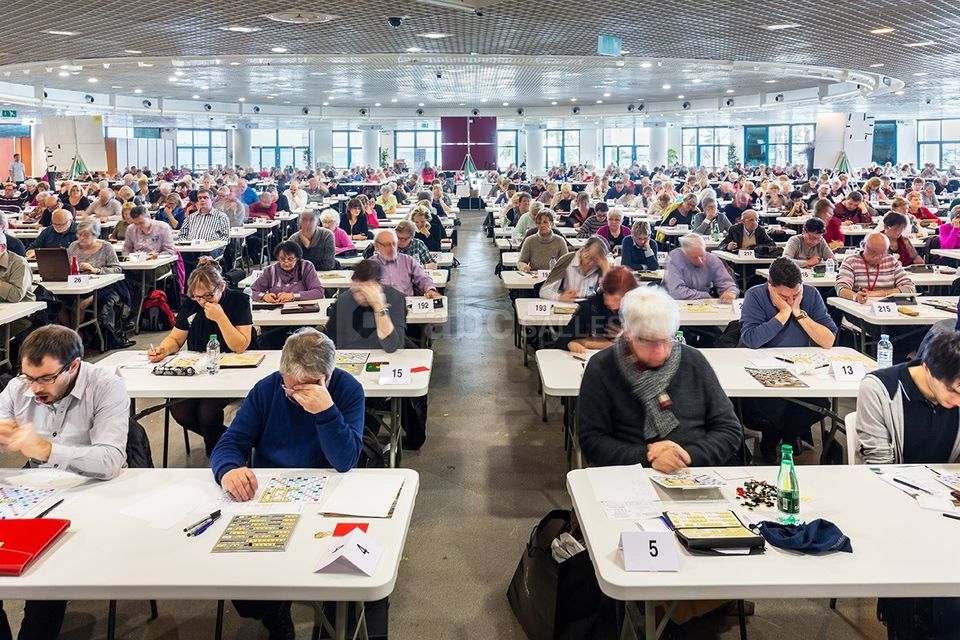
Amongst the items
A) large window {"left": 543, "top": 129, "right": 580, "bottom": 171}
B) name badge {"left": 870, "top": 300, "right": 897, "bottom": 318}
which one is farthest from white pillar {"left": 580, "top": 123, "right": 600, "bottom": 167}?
name badge {"left": 870, "top": 300, "right": 897, "bottom": 318}

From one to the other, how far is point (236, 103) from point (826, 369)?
84.7 feet

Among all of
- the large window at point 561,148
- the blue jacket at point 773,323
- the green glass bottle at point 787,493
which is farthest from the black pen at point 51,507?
the large window at point 561,148

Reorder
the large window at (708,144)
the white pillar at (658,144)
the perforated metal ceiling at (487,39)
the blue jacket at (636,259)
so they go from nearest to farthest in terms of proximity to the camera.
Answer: the blue jacket at (636,259), the perforated metal ceiling at (487,39), the white pillar at (658,144), the large window at (708,144)

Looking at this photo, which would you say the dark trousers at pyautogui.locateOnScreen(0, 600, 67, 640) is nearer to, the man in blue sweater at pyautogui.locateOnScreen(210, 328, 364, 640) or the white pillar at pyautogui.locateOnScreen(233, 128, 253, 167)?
the man in blue sweater at pyautogui.locateOnScreen(210, 328, 364, 640)

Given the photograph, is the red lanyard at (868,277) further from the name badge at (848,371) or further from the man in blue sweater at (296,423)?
the man in blue sweater at (296,423)

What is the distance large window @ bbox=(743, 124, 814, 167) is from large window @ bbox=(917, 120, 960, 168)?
4.68 metres

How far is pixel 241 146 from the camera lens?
112 ft

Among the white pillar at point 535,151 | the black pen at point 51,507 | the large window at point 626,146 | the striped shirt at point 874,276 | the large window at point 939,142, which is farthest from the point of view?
the large window at point 626,146

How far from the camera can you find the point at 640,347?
3.11 m

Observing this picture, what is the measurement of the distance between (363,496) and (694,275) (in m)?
4.52

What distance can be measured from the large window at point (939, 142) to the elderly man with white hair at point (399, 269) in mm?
31847

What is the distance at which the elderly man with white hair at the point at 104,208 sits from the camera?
41.4 feet

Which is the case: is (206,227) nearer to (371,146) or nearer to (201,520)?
(201,520)

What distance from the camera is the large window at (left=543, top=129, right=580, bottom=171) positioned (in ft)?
119
